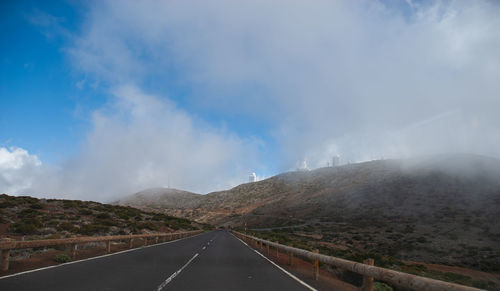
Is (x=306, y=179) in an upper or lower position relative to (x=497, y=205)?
upper

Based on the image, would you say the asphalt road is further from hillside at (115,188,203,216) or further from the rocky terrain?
hillside at (115,188,203,216)

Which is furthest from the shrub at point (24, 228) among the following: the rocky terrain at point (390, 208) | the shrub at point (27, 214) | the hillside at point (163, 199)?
the hillside at point (163, 199)

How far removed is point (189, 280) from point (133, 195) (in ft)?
657

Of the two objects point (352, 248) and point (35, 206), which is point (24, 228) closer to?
point (35, 206)

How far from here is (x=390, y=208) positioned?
7225 centimetres

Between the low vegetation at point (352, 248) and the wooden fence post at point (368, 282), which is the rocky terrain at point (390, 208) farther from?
the wooden fence post at point (368, 282)

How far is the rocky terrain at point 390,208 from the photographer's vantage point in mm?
41688

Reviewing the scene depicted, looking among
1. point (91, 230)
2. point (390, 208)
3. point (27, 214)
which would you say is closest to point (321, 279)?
point (91, 230)

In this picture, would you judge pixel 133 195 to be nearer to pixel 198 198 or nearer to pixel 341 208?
pixel 198 198

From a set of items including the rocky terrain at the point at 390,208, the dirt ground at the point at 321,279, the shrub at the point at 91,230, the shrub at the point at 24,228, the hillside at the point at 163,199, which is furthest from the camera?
the hillside at the point at 163,199

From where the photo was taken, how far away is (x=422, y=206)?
67.4 metres

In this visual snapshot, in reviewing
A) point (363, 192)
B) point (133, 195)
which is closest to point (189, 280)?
point (363, 192)

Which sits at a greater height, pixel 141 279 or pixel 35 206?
pixel 35 206

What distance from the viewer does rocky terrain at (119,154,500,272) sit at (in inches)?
1641
